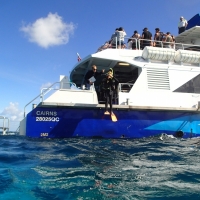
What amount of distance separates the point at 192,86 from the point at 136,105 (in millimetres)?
2744

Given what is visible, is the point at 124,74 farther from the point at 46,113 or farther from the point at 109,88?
the point at 46,113

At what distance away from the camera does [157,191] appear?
105 inches

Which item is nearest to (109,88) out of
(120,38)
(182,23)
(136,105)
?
(136,105)

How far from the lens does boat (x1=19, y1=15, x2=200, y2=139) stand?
823cm

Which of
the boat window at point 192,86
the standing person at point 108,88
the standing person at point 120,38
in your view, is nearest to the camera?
the standing person at point 108,88

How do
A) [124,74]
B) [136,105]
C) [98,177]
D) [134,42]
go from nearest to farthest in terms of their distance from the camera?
[98,177] < [136,105] < [134,42] < [124,74]

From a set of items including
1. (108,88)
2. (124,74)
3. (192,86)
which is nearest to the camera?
(108,88)

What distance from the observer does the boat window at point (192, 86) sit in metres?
9.74

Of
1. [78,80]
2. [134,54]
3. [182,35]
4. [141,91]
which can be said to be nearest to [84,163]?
[141,91]

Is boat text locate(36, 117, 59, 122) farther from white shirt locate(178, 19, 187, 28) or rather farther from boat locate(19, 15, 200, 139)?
white shirt locate(178, 19, 187, 28)

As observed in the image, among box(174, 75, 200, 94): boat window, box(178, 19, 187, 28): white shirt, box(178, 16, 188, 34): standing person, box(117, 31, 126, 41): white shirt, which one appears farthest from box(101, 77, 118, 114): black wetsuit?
box(178, 19, 187, 28): white shirt

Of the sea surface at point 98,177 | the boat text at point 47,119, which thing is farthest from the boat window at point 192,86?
the sea surface at point 98,177

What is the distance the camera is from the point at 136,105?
29.3 feet

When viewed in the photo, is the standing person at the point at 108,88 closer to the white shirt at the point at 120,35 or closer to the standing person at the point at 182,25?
the white shirt at the point at 120,35
